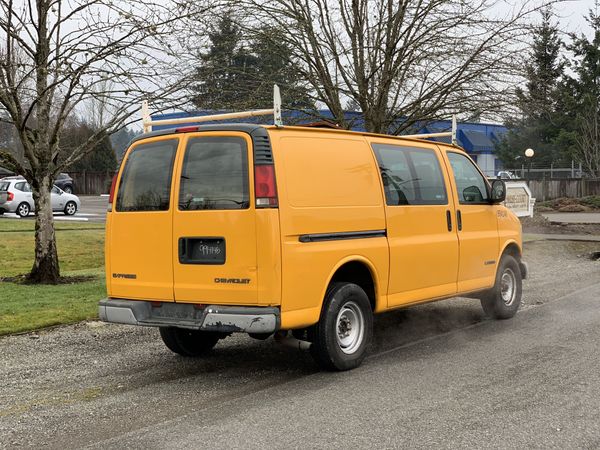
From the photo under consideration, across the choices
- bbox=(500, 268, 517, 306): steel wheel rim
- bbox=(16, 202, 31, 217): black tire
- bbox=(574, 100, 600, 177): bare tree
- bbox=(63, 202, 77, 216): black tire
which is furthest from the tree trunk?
bbox=(574, 100, 600, 177): bare tree

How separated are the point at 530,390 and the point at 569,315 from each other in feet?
11.5

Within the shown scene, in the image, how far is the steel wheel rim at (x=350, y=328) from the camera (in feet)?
20.5

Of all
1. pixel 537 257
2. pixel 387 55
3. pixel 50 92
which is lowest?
pixel 537 257

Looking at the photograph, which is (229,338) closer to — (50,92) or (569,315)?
(569,315)

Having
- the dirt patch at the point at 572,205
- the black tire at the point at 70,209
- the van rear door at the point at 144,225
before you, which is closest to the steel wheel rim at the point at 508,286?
the van rear door at the point at 144,225

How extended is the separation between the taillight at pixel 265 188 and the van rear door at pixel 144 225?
33.0 inches

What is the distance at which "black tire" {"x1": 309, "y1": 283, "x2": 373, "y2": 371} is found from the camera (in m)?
5.98

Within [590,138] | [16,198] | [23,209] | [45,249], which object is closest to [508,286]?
[45,249]

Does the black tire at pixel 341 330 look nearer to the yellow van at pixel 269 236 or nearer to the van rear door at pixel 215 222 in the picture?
the yellow van at pixel 269 236

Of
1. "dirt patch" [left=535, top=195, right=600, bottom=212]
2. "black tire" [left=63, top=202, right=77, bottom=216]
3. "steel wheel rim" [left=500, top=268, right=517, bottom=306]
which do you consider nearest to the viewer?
"steel wheel rim" [left=500, top=268, right=517, bottom=306]

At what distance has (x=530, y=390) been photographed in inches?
213

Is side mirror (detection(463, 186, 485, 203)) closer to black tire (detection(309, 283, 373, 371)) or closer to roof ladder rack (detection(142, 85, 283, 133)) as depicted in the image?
black tire (detection(309, 283, 373, 371))

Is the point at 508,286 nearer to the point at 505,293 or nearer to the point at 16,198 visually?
the point at 505,293

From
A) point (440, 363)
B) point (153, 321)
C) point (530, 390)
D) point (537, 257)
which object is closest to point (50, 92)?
point (153, 321)
